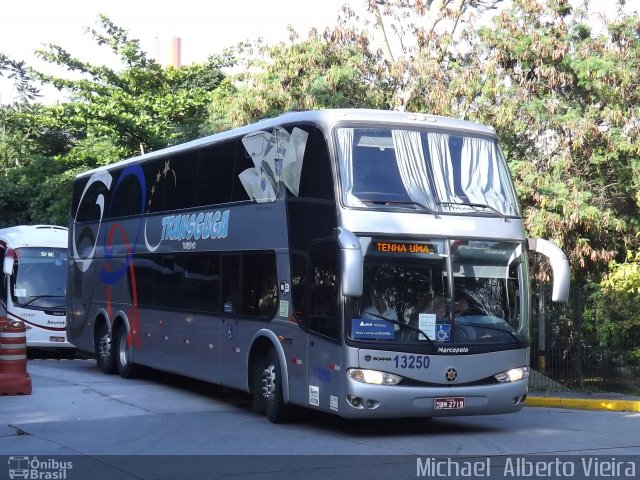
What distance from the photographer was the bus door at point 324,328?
1198 cm

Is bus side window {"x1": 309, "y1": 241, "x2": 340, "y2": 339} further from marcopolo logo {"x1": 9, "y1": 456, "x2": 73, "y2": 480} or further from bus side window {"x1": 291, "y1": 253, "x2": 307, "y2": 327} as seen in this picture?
marcopolo logo {"x1": 9, "y1": 456, "x2": 73, "y2": 480}

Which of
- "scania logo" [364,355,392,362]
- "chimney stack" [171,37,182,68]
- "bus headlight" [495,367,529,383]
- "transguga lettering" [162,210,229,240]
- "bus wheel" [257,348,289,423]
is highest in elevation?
"chimney stack" [171,37,182,68]

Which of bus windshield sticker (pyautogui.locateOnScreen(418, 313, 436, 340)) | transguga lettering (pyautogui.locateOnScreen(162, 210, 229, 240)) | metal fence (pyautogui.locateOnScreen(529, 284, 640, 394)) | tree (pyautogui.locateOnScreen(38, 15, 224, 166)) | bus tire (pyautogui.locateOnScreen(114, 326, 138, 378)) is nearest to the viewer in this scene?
bus windshield sticker (pyautogui.locateOnScreen(418, 313, 436, 340))

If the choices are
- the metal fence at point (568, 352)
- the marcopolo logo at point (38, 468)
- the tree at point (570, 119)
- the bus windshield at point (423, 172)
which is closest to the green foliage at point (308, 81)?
the tree at point (570, 119)

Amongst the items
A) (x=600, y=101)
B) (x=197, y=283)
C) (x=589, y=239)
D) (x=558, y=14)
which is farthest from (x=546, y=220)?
(x=197, y=283)

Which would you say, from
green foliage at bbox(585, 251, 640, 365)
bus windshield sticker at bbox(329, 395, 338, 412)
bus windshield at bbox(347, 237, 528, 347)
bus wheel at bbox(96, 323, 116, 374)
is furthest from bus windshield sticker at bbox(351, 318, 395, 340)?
A: bus wheel at bbox(96, 323, 116, 374)

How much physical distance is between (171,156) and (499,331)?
7.54 m

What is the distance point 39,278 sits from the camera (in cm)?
2631

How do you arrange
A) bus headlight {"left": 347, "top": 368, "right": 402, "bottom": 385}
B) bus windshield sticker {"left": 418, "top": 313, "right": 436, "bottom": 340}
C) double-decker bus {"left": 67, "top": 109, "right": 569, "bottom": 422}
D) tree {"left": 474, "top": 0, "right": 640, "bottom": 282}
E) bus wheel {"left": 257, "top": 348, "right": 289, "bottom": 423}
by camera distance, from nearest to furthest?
bus headlight {"left": 347, "top": 368, "right": 402, "bottom": 385} → double-decker bus {"left": 67, "top": 109, "right": 569, "bottom": 422} → bus windshield sticker {"left": 418, "top": 313, "right": 436, "bottom": 340} → bus wheel {"left": 257, "top": 348, "right": 289, "bottom": 423} → tree {"left": 474, "top": 0, "right": 640, "bottom": 282}

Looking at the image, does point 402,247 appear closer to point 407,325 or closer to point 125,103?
point 407,325

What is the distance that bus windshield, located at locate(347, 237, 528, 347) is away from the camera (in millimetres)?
11852

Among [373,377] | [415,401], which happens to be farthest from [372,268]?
[415,401]

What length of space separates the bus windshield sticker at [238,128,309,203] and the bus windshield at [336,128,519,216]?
104cm

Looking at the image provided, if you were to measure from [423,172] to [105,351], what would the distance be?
406 inches
